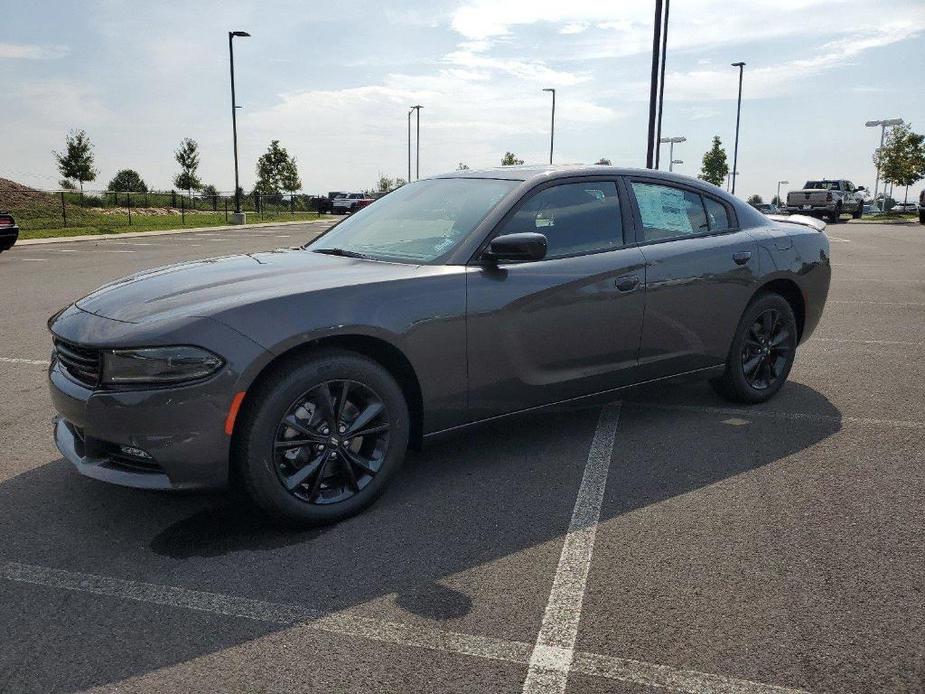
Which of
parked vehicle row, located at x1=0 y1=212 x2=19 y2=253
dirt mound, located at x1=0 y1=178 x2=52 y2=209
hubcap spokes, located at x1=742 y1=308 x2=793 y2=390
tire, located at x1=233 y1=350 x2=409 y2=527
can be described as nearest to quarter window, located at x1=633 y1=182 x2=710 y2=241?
hubcap spokes, located at x1=742 y1=308 x2=793 y2=390

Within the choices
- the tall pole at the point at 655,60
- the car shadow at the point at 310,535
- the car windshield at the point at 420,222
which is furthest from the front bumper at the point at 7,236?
the car shadow at the point at 310,535

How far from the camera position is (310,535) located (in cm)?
350

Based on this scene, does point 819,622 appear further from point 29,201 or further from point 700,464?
point 29,201

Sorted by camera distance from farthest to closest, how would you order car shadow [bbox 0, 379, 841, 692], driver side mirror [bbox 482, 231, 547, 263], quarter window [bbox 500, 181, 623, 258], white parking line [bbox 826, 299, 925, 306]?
white parking line [bbox 826, 299, 925, 306]
quarter window [bbox 500, 181, 623, 258]
driver side mirror [bbox 482, 231, 547, 263]
car shadow [bbox 0, 379, 841, 692]

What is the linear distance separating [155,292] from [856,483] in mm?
3461

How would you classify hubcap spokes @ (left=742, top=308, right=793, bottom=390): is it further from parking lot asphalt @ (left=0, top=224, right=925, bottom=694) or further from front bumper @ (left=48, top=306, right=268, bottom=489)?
front bumper @ (left=48, top=306, right=268, bottom=489)

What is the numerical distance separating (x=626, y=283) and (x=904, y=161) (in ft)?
194

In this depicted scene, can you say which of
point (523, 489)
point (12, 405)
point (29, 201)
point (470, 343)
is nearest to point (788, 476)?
point (523, 489)

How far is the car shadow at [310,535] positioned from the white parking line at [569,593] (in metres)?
0.07

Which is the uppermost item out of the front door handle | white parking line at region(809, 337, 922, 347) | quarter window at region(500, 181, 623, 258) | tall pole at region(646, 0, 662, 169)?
tall pole at region(646, 0, 662, 169)

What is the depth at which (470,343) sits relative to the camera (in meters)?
3.92

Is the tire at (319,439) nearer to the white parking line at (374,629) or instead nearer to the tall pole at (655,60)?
the white parking line at (374,629)

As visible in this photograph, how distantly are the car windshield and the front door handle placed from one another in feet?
2.51

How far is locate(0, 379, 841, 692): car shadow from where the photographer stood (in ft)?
8.91
